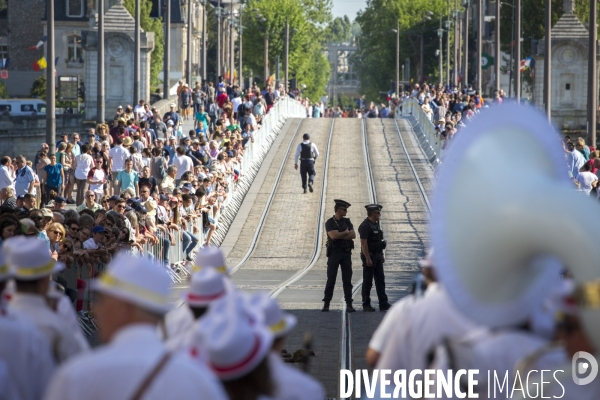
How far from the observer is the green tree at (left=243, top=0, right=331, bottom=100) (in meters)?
122

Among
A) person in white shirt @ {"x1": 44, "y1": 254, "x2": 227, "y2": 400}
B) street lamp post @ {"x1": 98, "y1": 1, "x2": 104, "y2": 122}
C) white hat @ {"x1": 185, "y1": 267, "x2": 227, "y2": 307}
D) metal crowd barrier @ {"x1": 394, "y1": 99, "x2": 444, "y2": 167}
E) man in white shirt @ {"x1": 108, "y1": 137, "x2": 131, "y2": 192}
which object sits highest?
street lamp post @ {"x1": 98, "y1": 1, "x2": 104, "y2": 122}

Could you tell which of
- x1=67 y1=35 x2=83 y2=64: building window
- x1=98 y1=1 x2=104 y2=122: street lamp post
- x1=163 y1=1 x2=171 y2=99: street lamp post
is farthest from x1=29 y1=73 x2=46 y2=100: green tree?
x1=98 y1=1 x2=104 y2=122: street lamp post

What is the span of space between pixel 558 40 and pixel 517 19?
13.1 meters

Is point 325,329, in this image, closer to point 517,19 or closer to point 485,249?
point 485,249

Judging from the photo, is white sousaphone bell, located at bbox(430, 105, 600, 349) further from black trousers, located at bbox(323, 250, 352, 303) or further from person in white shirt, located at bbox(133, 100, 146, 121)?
person in white shirt, located at bbox(133, 100, 146, 121)

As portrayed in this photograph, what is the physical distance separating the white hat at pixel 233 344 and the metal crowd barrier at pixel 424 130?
34.5 metres

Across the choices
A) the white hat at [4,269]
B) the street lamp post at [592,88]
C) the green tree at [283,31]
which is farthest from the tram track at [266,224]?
the green tree at [283,31]

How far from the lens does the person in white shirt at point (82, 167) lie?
92.9 feet

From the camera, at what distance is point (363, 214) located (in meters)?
33.6

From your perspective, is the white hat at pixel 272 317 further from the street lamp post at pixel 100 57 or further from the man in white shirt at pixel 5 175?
the street lamp post at pixel 100 57

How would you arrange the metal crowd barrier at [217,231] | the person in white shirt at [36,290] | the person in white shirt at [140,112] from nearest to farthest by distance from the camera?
1. the person in white shirt at [36,290]
2. the metal crowd barrier at [217,231]
3. the person in white shirt at [140,112]

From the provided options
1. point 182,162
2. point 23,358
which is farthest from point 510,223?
point 182,162

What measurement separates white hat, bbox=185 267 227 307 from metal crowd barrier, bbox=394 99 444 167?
109ft

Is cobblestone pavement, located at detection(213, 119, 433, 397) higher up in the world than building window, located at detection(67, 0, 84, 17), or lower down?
lower down
